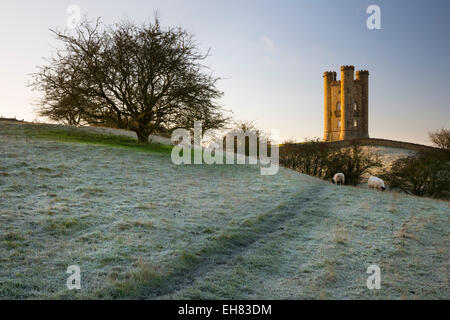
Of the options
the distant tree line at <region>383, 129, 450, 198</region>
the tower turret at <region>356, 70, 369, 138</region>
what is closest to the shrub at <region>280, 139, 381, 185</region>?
the distant tree line at <region>383, 129, 450, 198</region>

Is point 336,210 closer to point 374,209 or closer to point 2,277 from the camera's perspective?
point 374,209

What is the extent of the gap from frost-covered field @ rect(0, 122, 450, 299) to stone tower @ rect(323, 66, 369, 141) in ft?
192

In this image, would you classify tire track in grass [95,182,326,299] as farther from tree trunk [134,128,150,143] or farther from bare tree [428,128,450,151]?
bare tree [428,128,450,151]

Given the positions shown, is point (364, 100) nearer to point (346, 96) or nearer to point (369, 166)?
point (346, 96)

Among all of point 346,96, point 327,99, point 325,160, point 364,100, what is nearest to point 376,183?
point 325,160

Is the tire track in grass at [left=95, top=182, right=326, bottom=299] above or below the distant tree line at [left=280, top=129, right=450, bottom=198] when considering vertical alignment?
below

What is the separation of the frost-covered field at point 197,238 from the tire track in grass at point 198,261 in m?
0.03

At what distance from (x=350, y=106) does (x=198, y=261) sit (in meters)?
72.1

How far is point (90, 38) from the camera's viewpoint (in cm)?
2595

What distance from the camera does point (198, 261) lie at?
832 cm

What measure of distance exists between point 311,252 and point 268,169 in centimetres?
1569

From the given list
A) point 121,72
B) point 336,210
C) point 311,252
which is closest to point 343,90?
point 121,72

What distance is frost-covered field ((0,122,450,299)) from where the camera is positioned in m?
7.06

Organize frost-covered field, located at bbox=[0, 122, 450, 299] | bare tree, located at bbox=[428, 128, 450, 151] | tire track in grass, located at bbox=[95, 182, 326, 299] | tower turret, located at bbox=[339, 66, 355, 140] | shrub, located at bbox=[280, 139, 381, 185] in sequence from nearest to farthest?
tire track in grass, located at bbox=[95, 182, 326, 299] < frost-covered field, located at bbox=[0, 122, 450, 299] < shrub, located at bbox=[280, 139, 381, 185] < bare tree, located at bbox=[428, 128, 450, 151] < tower turret, located at bbox=[339, 66, 355, 140]
